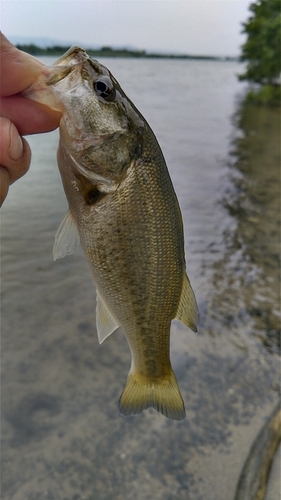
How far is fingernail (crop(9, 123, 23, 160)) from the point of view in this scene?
5.31 feet

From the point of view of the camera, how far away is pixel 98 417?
433 centimetres

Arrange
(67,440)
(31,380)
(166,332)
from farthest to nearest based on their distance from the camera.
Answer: (31,380)
(67,440)
(166,332)

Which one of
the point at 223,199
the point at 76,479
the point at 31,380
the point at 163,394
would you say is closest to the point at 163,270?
the point at 163,394

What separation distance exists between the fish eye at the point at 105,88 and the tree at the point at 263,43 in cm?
4245

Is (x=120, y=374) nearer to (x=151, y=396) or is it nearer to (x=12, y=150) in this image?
(x=151, y=396)

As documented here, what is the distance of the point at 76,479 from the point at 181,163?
488 inches

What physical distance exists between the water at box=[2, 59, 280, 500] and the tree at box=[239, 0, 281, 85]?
37.8m

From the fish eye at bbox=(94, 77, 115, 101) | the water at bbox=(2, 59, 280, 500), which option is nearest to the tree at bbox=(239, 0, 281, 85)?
the water at bbox=(2, 59, 280, 500)

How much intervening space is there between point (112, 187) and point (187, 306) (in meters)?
0.74

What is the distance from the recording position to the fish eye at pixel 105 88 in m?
1.82

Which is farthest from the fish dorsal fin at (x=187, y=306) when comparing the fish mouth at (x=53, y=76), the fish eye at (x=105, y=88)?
the fish mouth at (x=53, y=76)

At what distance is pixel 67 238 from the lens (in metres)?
1.95

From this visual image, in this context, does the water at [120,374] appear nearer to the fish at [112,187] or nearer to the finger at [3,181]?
the fish at [112,187]

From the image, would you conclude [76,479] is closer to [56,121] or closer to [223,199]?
[56,121]
